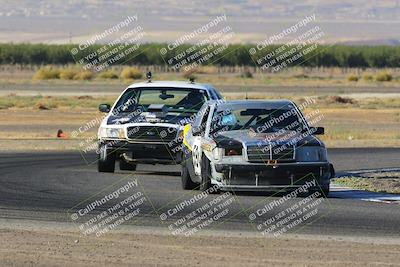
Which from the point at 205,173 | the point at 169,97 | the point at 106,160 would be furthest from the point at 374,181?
the point at 106,160

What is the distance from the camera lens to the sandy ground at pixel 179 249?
40.5 ft

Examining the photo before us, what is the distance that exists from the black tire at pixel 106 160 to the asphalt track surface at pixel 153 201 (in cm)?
17

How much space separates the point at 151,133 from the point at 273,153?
15.8 feet

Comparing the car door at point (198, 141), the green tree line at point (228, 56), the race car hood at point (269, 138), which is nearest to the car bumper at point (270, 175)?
the race car hood at point (269, 138)

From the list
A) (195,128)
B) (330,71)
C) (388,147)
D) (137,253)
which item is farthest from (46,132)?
(330,71)

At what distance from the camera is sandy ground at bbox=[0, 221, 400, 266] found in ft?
40.5

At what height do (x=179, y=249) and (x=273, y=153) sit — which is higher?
(x=179, y=249)

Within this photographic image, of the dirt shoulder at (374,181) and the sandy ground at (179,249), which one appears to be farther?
the dirt shoulder at (374,181)

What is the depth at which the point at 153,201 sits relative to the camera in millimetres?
18266

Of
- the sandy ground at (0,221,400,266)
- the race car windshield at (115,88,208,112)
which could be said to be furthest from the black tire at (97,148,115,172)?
the sandy ground at (0,221,400,266)

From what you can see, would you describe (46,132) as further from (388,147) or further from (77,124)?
(388,147)
